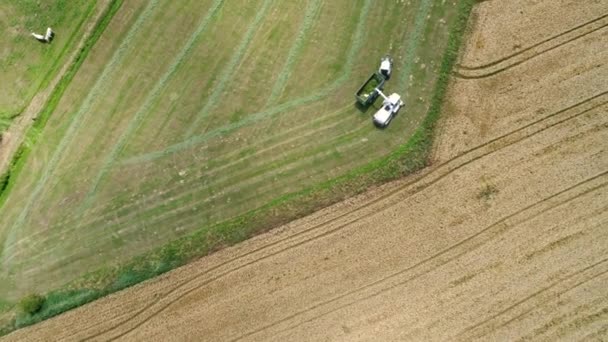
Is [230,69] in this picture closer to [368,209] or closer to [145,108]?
[145,108]

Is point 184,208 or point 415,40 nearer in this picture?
point 184,208

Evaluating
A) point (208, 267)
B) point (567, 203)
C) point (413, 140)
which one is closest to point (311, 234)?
point (208, 267)

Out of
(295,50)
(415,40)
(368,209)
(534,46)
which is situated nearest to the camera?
(368,209)

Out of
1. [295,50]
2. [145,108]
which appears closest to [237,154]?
[145,108]

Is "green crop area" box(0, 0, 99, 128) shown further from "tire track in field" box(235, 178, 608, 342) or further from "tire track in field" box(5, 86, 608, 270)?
"tire track in field" box(5, 86, 608, 270)

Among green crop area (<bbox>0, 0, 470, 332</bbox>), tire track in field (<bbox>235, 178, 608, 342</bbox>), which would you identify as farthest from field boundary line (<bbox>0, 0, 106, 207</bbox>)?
tire track in field (<bbox>235, 178, 608, 342</bbox>)

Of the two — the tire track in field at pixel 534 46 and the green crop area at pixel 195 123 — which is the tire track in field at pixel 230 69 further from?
the tire track in field at pixel 534 46

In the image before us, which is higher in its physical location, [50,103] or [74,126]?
[50,103]

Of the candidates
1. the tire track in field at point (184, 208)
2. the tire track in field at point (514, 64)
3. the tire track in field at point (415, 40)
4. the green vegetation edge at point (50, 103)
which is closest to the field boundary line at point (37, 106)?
the green vegetation edge at point (50, 103)
